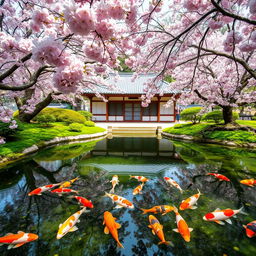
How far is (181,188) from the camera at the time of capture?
3516 millimetres

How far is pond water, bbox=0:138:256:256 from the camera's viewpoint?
197 centimetres

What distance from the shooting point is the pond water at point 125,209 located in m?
1.97

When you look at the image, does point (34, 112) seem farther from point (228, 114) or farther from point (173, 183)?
point (228, 114)

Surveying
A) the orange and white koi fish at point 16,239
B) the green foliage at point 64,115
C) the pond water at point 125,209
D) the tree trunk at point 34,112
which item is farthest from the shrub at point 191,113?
the orange and white koi fish at point 16,239

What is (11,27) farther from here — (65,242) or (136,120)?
(136,120)

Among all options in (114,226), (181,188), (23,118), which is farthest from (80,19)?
(23,118)

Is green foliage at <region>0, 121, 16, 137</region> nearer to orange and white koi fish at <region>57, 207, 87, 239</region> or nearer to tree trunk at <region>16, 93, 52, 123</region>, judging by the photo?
tree trunk at <region>16, 93, 52, 123</region>

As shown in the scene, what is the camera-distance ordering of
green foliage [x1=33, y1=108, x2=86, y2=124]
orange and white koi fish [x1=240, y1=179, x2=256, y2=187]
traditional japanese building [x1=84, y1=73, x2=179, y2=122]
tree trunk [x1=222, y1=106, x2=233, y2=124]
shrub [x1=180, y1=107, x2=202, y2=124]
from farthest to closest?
traditional japanese building [x1=84, y1=73, x2=179, y2=122]
green foliage [x1=33, y1=108, x2=86, y2=124]
shrub [x1=180, y1=107, x2=202, y2=124]
tree trunk [x1=222, y1=106, x2=233, y2=124]
orange and white koi fish [x1=240, y1=179, x2=256, y2=187]

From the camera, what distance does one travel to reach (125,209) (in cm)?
277

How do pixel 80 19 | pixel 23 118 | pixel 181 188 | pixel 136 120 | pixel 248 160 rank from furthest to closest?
pixel 136 120 < pixel 23 118 < pixel 248 160 < pixel 181 188 < pixel 80 19

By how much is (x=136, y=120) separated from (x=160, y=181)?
1463 centimetres

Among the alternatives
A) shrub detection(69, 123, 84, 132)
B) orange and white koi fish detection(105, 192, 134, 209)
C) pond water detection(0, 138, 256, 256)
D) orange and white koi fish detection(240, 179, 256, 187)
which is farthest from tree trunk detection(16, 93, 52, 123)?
orange and white koi fish detection(240, 179, 256, 187)

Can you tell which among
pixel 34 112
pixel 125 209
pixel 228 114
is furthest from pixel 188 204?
pixel 34 112

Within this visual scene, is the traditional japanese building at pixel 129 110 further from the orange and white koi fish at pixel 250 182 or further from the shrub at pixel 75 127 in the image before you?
the orange and white koi fish at pixel 250 182
